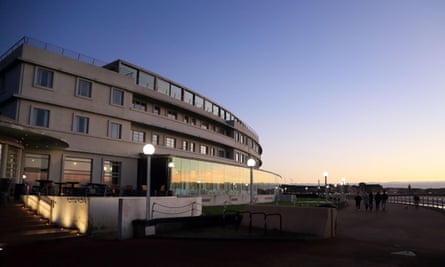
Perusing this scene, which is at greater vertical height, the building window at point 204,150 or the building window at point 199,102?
the building window at point 199,102

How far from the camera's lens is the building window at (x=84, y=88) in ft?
103

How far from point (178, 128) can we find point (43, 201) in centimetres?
2475

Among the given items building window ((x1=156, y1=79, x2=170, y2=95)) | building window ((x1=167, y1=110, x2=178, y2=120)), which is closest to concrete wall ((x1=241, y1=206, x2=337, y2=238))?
building window ((x1=167, y1=110, x2=178, y2=120))

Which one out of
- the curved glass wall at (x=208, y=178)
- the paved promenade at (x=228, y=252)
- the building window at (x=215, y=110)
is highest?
the building window at (x=215, y=110)

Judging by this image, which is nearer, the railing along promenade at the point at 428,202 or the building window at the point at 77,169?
the building window at the point at 77,169

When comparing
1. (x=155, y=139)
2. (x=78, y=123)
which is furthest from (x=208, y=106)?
(x=78, y=123)

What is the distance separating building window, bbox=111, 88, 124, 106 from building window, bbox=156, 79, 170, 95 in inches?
292

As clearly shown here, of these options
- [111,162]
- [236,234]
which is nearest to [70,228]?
[236,234]

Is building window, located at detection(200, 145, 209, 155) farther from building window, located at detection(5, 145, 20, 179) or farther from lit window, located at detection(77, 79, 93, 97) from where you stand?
building window, located at detection(5, 145, 20, 179)

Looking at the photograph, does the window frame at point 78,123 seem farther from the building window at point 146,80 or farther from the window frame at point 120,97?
the building window at point 146,80

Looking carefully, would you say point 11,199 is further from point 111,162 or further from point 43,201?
point 111,162

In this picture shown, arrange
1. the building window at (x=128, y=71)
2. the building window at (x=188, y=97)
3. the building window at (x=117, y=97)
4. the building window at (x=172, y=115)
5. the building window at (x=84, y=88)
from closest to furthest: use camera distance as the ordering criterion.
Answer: the building window at (x=84, y=88) → the building window at (x=117, y=97) → the building window at (x=128, y=71) → the building window at (x=172, y=115) → the building window at (x=188, y=97)

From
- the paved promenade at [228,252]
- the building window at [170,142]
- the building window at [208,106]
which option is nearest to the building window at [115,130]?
the building window at [170,142]

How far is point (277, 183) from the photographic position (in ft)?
191
